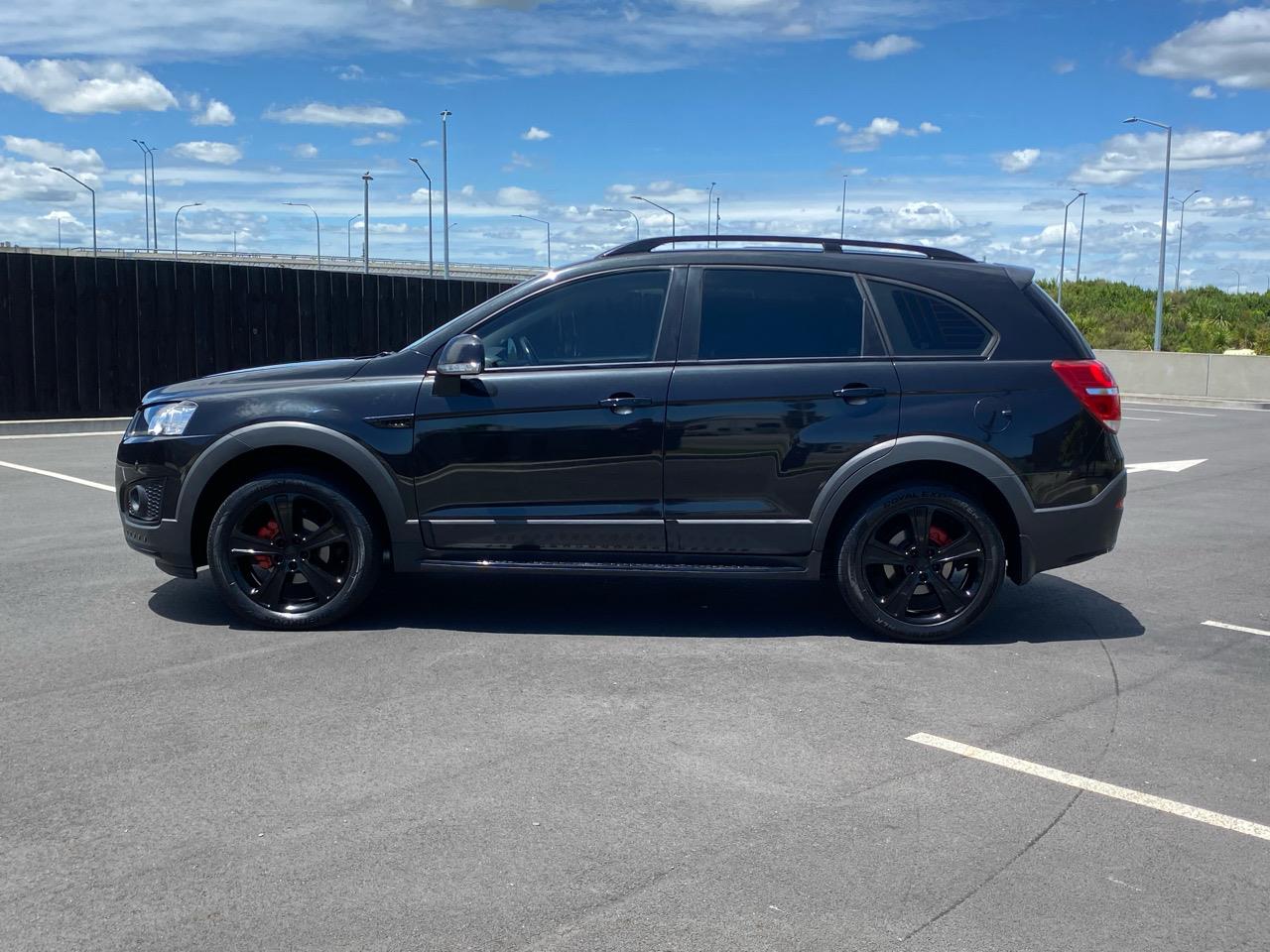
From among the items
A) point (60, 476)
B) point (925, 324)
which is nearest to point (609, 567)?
point (925, 324)

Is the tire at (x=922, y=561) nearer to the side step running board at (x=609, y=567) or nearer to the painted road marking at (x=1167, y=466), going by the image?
the side step running board at (x=609, y=567)

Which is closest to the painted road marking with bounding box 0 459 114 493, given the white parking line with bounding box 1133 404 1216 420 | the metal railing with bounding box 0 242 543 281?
the white parking line with bounding box 1133 404 1216 420

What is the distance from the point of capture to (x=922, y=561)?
589 centimetres

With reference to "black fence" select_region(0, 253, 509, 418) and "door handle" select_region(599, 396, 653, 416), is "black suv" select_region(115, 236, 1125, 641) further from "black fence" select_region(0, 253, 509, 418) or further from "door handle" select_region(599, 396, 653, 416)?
"black fence" select_region(0, 253, 509, 418)

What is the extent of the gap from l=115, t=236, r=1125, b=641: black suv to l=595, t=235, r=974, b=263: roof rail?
61 mm

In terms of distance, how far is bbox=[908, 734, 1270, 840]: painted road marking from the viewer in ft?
12.5

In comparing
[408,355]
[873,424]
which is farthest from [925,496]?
[408,355]

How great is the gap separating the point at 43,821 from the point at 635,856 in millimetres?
1788

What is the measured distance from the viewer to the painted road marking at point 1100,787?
3.82 metres

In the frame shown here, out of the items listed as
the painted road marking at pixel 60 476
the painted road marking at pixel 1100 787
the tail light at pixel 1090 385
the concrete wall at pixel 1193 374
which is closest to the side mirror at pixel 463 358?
the painted road marking at pixel 1100 787

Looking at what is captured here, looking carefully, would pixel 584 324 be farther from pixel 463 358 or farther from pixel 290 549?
pixel 290 549

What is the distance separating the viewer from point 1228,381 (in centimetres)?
3089

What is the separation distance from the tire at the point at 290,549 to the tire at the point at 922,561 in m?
2.33

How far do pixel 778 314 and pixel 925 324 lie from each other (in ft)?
2.34
